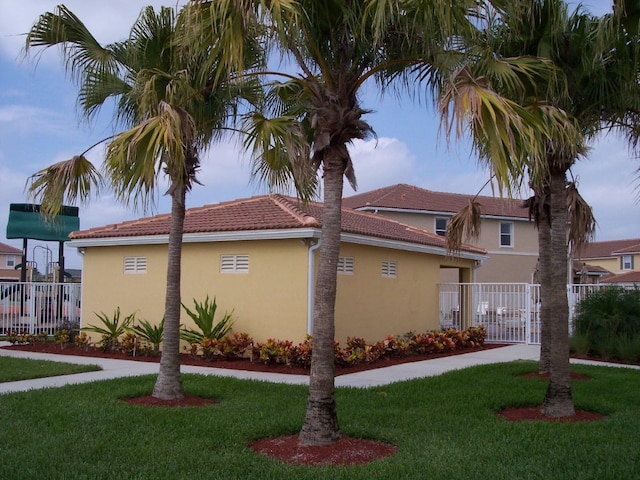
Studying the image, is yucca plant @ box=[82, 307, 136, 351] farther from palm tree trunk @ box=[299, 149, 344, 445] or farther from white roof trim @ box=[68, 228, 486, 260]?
palm tree trunk @ box=[299, 149, 344, 445]

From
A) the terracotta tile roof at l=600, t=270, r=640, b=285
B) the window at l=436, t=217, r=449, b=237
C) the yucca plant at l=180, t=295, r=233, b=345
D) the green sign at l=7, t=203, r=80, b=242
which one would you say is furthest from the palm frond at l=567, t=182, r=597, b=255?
the terracotta tile roof at l=600, t=270, r=640, b=285

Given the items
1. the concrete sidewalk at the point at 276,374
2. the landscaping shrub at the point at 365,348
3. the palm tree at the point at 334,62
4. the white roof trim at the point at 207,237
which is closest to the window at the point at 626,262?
the landscaping shrub at the point at 365,348

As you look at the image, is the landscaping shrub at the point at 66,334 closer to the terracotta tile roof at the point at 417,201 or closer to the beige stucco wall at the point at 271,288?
the beige stucco wall at the point at 271,288

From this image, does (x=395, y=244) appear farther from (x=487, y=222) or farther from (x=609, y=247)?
(x=609, y=247)

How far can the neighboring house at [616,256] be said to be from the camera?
175ft

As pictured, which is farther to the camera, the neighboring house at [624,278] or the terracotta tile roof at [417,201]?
the neighboring house at [624,278]

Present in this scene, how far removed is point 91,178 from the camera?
33.3 ft

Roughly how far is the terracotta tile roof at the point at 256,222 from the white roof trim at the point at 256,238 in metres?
0.09

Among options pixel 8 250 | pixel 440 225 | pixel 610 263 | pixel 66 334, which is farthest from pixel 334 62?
pixel 8 250

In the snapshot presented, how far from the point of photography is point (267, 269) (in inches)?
621

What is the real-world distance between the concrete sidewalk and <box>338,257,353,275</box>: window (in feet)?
8.50

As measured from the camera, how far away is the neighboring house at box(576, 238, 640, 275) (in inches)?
2098

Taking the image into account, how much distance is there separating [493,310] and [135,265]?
11.3 metres

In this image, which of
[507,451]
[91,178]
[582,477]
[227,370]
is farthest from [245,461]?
[227,370]
